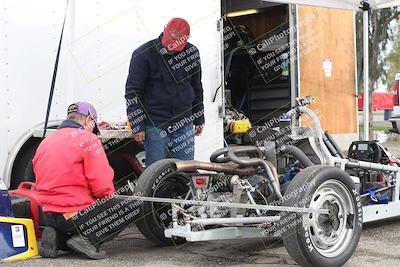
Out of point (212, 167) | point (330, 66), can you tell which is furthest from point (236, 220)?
point (330, 66)

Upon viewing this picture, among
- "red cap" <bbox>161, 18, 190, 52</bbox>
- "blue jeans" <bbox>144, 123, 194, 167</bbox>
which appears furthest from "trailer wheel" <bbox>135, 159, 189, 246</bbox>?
"red cap" <bbox>161, 18, 190, 52</bbox>

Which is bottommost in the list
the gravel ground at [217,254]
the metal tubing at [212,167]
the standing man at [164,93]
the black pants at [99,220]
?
the gravel ground at [217,254]

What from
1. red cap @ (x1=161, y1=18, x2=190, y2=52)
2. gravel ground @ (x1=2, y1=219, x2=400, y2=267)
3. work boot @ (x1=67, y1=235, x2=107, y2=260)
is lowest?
gravel ground @ (x1=2, y1=219, x2=400, y2=267)

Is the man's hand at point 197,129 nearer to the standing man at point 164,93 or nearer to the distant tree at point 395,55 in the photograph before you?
the standing man at point 164,93

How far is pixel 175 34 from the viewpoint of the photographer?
5773mm

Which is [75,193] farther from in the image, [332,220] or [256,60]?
[256,60]

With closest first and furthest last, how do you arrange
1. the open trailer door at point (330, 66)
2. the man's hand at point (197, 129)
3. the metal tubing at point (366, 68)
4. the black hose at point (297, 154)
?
the black hose at point (297, 154) → the man's hand at point (197, 129) → the metal tubing at point (366, 68) → the open trailer door at point (330, 66)

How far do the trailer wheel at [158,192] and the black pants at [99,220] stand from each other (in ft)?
0.45

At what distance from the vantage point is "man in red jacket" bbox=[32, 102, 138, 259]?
15.2ft

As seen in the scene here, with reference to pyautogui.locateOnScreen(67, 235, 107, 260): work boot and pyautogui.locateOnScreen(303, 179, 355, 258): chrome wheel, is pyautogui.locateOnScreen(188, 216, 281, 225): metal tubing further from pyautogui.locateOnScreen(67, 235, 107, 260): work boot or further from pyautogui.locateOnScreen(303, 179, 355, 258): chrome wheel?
pyautogui.locateOnScreen(67, 235, 107, 260): work boot

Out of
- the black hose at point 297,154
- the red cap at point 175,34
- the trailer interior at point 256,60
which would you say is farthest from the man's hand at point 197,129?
the trailer interior at point 256,60

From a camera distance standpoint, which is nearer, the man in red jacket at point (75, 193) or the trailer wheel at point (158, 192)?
the man in red jacket at point (75, 193)

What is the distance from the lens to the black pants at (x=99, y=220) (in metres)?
4.65

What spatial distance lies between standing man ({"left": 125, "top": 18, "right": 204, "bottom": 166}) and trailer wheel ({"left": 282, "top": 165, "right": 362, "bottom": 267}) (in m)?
1.74
